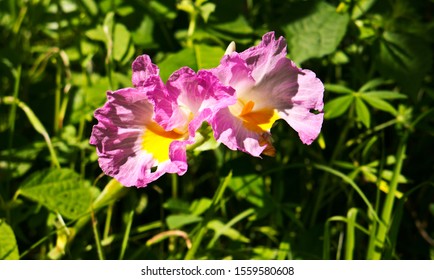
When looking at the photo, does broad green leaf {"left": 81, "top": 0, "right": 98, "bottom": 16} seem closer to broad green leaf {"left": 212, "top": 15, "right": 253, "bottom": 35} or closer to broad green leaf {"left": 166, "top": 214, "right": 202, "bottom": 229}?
broad green leaf {"left": 212, "top": 15, "right": 253, "bottom": 35}

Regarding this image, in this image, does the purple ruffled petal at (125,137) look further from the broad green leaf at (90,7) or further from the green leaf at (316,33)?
the broad green leaf at (90,7)

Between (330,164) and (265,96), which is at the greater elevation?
(265,96)

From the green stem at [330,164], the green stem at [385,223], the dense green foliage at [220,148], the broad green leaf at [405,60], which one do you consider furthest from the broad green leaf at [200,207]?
the broad green leaf at [405,60]

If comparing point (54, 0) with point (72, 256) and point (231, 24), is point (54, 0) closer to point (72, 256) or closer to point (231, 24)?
point (231, 24)

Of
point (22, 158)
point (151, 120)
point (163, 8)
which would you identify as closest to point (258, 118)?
point (151, 120)

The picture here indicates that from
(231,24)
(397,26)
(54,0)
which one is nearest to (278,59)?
(231,24)

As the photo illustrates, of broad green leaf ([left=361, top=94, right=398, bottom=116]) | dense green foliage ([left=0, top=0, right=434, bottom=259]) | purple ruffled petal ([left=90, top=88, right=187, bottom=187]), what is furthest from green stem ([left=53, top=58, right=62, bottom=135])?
broad green leaf ([left=361, top=94, right=398, bottom=116])

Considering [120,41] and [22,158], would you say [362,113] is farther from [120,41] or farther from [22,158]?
[22,158]
